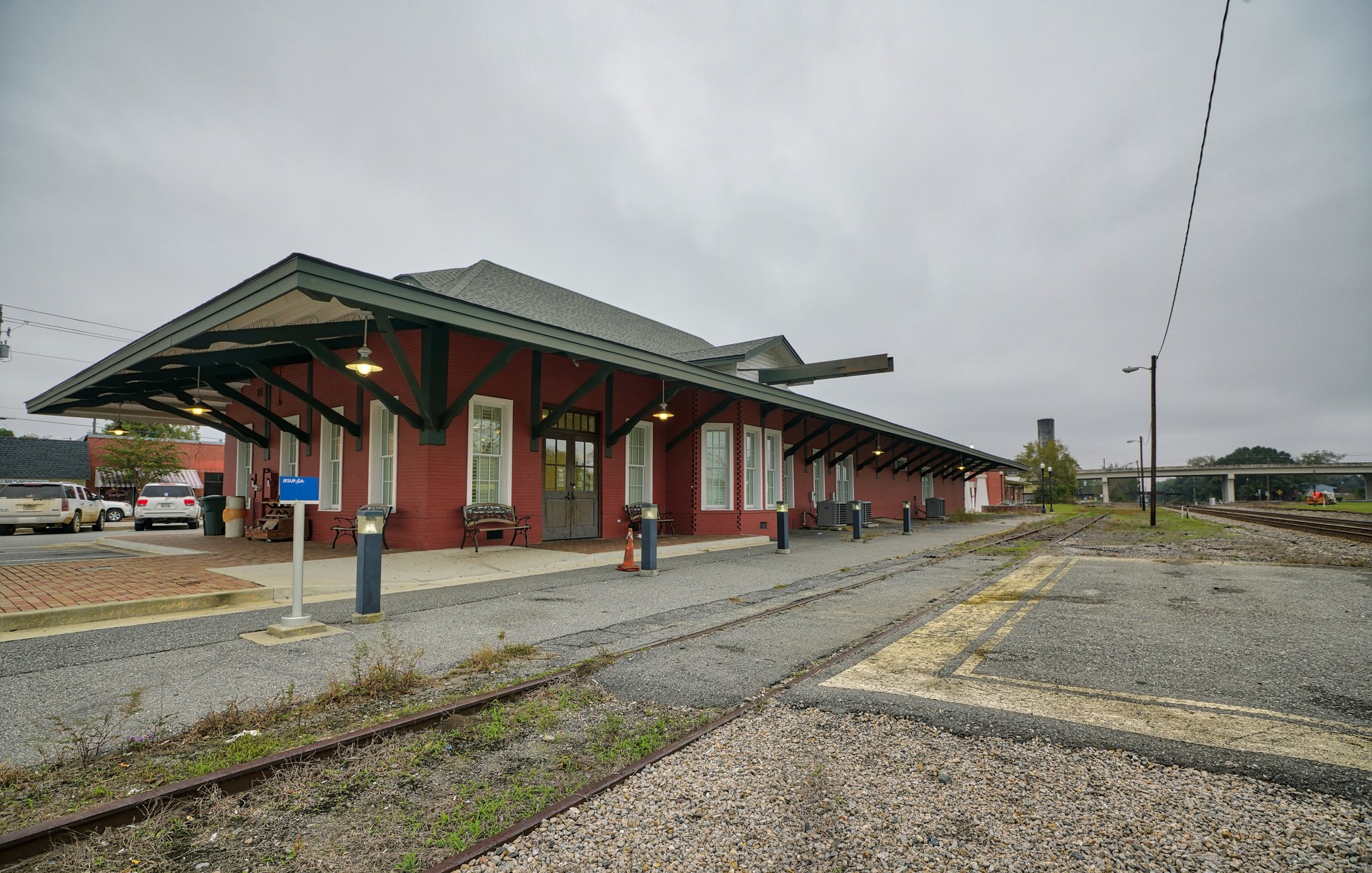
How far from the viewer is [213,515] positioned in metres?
15.4

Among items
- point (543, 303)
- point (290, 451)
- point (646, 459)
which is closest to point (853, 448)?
point (646, 459)

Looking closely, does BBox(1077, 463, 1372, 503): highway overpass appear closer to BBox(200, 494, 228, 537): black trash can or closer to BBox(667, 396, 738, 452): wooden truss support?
BBox(667, 396, 738, 452): wooden truss support

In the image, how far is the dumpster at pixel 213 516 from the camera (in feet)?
50.4

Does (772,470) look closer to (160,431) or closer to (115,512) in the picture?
(115,512)

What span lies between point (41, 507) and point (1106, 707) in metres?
27.1

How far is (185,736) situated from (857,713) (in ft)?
12.5

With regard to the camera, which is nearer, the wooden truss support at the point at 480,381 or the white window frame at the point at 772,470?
the wooden truss support at the point at 480,381

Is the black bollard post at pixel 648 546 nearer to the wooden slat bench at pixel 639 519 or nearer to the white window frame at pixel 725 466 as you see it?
the wooden slat bench at pixel 639 519

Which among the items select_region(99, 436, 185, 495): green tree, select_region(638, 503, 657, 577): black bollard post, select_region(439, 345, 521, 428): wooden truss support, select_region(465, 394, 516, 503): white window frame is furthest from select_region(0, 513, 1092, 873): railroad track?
select_region(99, 436, 185, 495): green tree

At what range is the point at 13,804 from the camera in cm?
277

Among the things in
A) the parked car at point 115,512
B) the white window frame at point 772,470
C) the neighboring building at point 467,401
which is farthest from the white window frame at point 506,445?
the parked car at point 115,512

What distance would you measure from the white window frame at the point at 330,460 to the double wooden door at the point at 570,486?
4.30 m

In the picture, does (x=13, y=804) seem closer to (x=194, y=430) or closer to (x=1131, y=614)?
(x=1131, y=614)

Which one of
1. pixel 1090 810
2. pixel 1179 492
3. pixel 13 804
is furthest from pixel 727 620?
pixel 1179 492
